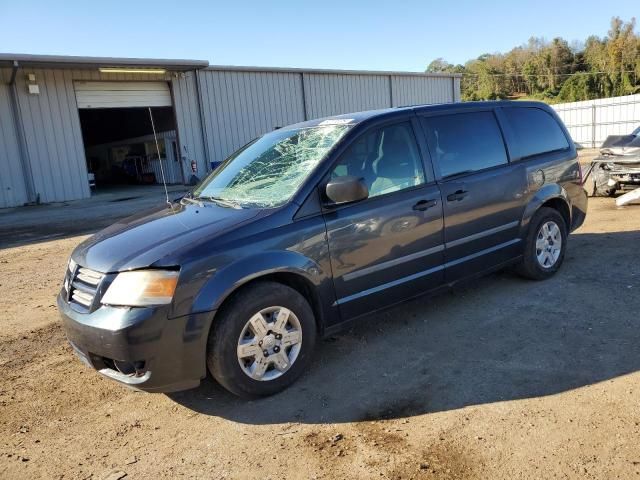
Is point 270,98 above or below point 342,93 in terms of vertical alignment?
below

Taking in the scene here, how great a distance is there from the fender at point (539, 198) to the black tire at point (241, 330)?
261 cm

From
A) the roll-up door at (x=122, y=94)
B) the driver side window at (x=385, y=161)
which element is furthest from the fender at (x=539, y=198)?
the roll-up door at (x=122, y=94)

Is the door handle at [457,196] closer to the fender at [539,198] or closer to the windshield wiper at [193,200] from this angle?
the fender at [539,198]

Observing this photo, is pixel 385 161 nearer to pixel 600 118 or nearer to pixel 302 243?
pixel 302 243

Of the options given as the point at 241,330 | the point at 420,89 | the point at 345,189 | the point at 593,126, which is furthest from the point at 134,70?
the point at 593,126

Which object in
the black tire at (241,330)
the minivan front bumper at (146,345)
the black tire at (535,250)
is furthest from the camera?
the black tire at (535,250)

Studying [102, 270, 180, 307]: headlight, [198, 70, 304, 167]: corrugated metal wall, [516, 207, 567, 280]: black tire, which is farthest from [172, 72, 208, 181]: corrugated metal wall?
[102, 270, 180, 307]: headlight

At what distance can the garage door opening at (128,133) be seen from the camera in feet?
63.8

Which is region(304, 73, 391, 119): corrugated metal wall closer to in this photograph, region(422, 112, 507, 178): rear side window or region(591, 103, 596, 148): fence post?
region(591, 103, 596, 148): fence post

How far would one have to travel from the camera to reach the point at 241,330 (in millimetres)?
3307

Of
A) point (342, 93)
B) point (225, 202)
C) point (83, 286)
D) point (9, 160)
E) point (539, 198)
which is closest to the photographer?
point (83, 286)

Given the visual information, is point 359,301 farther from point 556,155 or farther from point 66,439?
point 556,155

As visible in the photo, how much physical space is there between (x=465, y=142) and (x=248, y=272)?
8.21 ft

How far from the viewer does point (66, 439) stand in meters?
3.21
